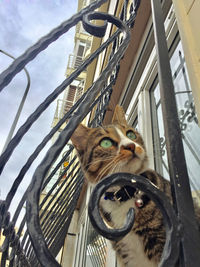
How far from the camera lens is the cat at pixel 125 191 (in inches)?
31.5

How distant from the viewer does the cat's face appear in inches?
42.5

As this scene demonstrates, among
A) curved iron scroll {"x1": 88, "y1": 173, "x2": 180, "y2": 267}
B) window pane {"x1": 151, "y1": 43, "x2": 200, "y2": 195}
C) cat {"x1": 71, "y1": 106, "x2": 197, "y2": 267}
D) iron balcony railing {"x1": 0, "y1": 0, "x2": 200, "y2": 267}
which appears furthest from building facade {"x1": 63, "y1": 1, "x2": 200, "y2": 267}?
curved iron scroll {"x1": 88, "y1": 173, "x2": 180, "y2": 267}

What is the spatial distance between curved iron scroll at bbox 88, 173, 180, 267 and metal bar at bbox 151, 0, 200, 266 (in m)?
0.02

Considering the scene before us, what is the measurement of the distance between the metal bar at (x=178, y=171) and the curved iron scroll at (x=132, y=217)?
0.02m

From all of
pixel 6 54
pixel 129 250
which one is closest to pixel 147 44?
pixel 129 250

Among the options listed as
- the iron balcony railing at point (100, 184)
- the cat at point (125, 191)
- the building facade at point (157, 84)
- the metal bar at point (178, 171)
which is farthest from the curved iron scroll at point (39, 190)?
the cat at point (125, 191)

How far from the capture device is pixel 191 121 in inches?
50.7

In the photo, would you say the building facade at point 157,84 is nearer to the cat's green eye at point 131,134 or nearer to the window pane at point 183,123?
the window pane at point 183,123

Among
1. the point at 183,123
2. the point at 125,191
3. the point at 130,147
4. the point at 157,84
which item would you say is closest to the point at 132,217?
the point at 125,191

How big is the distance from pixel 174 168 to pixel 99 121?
4.58ft

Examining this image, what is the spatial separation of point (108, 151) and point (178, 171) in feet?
2.53

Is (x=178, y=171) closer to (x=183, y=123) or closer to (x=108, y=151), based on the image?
(x=108, y=151)

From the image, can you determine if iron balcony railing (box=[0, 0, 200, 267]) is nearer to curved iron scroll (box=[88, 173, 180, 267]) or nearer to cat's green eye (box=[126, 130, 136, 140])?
curved iron scroll (box=[88, 173, 180, 267])

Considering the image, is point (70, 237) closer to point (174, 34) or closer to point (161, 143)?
point (161, 143)
